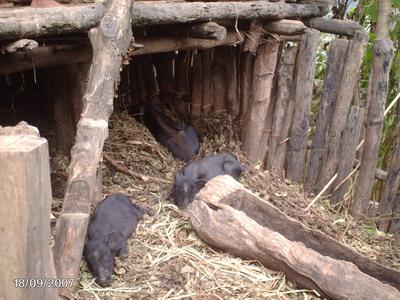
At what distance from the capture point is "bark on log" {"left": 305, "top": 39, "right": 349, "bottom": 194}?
4348mm

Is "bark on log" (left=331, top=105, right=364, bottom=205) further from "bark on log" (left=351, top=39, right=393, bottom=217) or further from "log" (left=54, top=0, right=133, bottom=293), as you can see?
"log" (left=54, top=0, right=133, bottom=293)

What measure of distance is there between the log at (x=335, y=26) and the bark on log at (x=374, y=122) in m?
0.43

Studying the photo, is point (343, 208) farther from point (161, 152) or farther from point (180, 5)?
point (180, 5)

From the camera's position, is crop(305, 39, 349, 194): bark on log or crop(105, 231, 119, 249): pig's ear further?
crop(305, 39, 349, 194): bark on log

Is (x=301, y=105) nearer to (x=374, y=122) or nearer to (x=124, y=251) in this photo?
(x=374, y=122)

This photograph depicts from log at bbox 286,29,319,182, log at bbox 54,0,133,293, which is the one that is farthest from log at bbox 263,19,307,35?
log at bbox 54,0,133,293

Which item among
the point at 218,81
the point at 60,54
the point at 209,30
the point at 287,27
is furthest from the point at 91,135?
the point at 218,81

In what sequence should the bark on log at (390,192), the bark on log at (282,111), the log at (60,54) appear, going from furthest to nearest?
1. the bark on log at (282,111)
2. the bark on log at (390,192)
3. the log at (60,54)

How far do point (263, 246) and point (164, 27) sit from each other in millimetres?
1684

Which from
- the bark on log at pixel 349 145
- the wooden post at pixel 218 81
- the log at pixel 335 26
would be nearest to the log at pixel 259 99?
the wooden post at pixel 218 81

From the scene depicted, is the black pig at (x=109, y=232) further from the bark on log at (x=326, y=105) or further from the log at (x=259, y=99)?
the bark on log at (x=326, y=105)

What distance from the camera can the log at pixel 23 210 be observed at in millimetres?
1526

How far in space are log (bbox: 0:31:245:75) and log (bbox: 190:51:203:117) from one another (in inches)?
40.6

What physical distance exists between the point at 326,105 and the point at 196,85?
128cm
